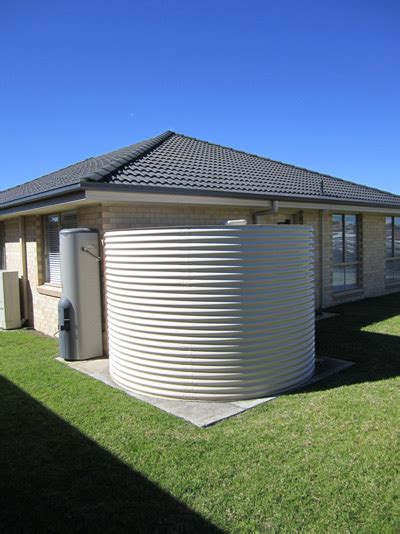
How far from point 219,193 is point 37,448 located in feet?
17.3

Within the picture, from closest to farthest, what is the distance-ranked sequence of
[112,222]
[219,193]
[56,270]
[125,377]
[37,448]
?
[37,448] < [125,377] < [112,222] < [219,193] < [56,270]

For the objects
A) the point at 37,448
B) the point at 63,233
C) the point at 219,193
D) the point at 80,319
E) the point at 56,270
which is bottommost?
the point at 37,448

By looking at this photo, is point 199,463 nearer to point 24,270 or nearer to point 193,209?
point 193,209

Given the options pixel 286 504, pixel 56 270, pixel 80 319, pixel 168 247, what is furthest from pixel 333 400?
pixel 56 270

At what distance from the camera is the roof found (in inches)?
291

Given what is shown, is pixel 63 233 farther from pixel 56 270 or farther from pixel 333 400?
pixel 333 400

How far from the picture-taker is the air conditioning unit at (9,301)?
1055cm

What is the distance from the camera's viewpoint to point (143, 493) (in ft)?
11.4

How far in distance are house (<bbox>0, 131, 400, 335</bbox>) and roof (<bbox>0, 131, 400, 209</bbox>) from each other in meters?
0.03

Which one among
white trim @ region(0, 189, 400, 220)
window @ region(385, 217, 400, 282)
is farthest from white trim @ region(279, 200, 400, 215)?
window @ region(385, 217, 400, 282)

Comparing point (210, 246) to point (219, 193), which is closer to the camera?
point (210, 246)

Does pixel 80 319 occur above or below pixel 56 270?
below

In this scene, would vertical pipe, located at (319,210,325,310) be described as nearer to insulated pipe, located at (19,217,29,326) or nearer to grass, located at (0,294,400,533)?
grass, located at (0,294,400,533)

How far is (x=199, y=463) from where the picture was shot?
388 cm
